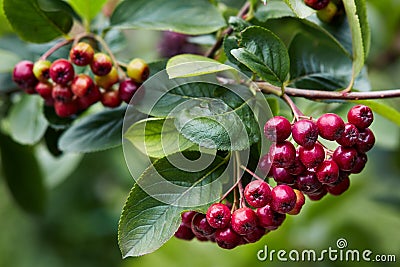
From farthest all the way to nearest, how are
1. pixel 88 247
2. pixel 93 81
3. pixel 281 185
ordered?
pixel 88 247
pixel 93 81
pixel 281 185

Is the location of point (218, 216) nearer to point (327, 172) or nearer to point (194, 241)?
point (327, 172)

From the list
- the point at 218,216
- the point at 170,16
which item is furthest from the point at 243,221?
the point at 170,16

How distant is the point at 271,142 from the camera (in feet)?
2.60

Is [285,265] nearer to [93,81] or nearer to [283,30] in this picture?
[283,30]

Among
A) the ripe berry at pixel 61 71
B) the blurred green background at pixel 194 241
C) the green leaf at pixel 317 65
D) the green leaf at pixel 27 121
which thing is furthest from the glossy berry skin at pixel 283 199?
the blurred green background at pixel 194 241

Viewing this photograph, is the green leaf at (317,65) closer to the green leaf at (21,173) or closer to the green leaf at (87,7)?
the green leaf at (87,7)

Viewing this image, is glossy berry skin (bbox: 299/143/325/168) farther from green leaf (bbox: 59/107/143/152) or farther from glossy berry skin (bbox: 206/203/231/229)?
green leaf (bbox: 59/107/143/152)

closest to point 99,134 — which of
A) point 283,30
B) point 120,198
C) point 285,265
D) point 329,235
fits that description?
point 283,30

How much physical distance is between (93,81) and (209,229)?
361mm

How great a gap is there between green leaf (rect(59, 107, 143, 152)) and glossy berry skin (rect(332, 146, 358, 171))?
1.34 feet

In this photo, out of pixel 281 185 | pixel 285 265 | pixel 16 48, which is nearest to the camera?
pixel 281 185

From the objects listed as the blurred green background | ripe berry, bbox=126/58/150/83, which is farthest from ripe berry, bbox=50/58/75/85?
the blurred green background

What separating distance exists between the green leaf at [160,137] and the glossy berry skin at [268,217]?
5.5 inches

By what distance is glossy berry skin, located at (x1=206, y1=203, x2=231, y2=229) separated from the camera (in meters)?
0.76
